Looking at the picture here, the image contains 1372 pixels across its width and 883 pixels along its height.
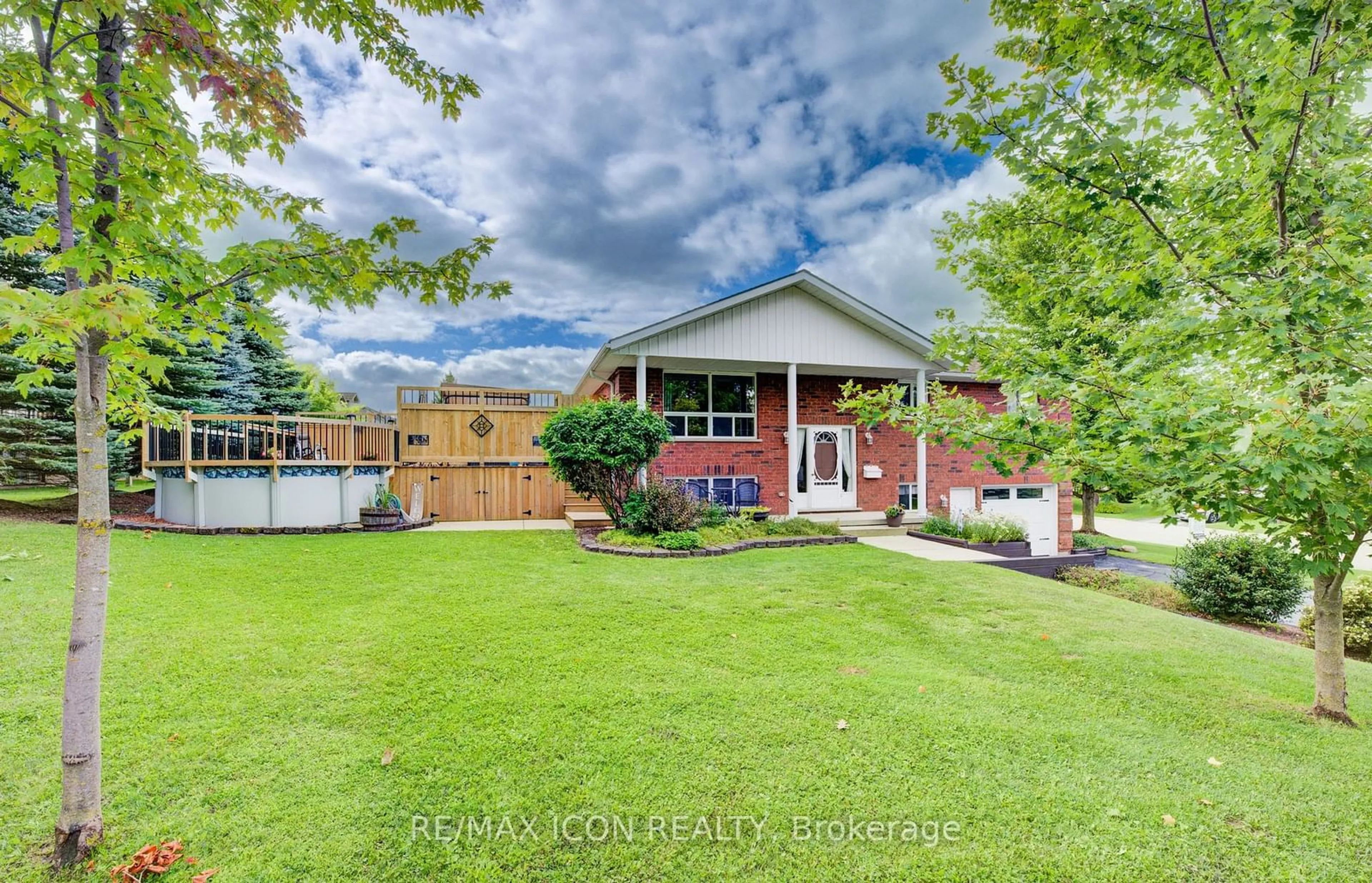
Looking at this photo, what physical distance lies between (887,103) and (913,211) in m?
2.32

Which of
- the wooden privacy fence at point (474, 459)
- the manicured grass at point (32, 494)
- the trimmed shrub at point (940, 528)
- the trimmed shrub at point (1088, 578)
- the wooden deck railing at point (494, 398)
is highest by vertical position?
the wooden deck railing at point (494, 398)

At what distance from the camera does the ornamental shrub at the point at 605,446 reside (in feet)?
30.8

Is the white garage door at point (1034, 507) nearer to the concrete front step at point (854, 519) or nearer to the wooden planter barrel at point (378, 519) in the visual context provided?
the concrete front step at point (854, 519)

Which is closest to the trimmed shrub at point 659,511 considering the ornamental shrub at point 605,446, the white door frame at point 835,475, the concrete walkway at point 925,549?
the ornamental shrub at point 605,446

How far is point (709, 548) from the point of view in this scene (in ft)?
28.8

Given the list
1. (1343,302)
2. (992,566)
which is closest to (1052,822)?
(1343,302)

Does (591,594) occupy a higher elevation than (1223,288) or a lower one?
lower

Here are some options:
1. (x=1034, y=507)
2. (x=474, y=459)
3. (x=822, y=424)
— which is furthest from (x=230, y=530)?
(x=1034, y=507)

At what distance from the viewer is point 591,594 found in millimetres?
5852

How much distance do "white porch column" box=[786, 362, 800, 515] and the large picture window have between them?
0.83m

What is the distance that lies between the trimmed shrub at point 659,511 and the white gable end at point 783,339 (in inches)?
115

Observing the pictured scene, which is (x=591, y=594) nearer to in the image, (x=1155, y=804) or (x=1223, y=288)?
(x=1155, y=804)

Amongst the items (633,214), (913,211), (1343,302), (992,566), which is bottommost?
(992,566)

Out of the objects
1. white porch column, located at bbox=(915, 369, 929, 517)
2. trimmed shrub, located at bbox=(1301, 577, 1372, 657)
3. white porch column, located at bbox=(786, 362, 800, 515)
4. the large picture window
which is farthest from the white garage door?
the large picture window
